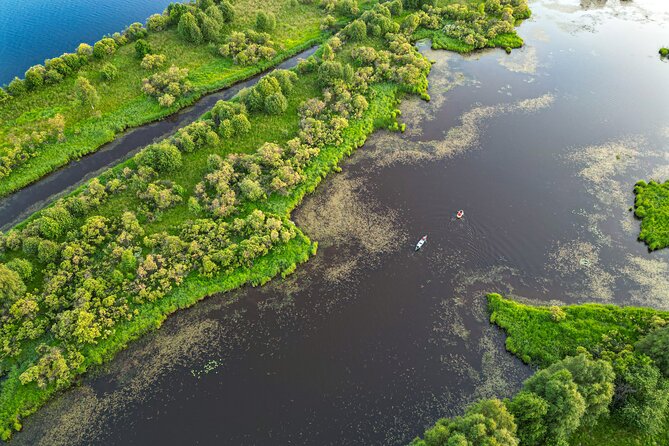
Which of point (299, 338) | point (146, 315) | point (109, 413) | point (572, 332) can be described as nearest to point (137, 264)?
point (146, 315)

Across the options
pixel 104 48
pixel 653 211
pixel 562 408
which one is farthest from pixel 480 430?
pixel 104 48

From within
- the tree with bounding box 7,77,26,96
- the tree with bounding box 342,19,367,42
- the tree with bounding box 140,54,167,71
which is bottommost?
the tree with bounding box 342,19,367,42

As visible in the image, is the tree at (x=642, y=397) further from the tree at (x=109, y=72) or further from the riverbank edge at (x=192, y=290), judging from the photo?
the tree at (x=109, y=72)

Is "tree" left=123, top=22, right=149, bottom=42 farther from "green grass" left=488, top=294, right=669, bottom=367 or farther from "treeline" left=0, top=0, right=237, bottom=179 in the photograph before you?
"green grass" left=488, top=294, right=669, bottom=367

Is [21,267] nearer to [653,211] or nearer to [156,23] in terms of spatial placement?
[156,23]

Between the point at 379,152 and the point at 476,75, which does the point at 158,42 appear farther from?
the point at 476,75

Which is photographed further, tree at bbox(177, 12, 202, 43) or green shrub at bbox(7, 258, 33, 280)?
tree at bbox(177, 12, 202, 43)

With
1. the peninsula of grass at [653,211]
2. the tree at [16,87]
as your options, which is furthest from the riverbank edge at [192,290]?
the peninsula of grass at [653,211]

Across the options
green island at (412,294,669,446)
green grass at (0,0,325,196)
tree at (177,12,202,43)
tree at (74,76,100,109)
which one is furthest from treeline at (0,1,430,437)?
green island at (412,294,669,446)
